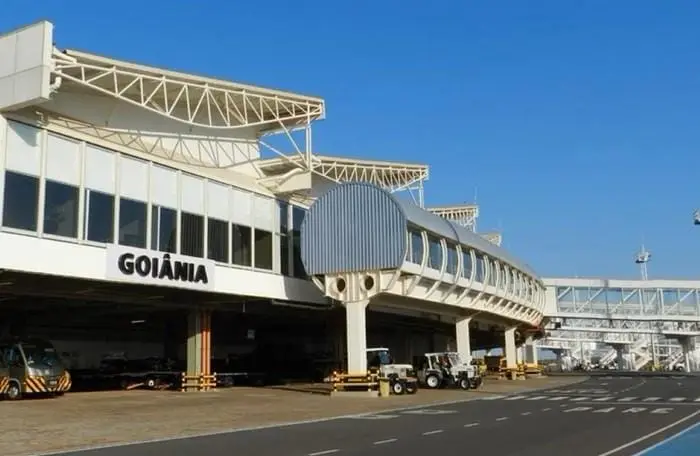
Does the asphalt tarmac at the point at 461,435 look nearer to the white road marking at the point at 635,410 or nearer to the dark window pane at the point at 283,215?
the white road marking at the point at 635,410

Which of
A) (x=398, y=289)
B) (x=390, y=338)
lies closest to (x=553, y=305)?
(x=390, y=338)

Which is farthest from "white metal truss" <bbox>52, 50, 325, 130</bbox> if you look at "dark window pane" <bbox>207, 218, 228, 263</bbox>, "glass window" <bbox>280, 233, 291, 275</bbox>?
"glass window" <bbox>280, 233, 291, 275</bbox>

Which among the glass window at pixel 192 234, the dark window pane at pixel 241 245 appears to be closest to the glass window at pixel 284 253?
the dark window pane at pixel 241 245

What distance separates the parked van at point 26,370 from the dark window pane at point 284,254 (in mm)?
12307

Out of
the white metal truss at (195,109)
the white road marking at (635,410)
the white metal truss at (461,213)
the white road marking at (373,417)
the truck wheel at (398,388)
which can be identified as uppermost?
the white metal truss at (461,213)

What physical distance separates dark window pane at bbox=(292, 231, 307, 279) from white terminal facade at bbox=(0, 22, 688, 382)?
12 centimetres

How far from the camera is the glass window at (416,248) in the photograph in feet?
122

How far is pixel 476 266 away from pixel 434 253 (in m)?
7.89

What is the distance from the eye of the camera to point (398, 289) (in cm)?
3703

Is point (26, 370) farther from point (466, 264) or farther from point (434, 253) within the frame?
point (466, 264)

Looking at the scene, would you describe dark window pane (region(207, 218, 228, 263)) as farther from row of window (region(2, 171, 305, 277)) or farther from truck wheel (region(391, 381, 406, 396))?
truck wheel (region(391, 381, 406, 396))

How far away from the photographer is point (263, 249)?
1474 inches

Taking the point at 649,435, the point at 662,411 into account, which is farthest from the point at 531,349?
the point at 649,435

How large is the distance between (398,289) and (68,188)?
16.9 metres
